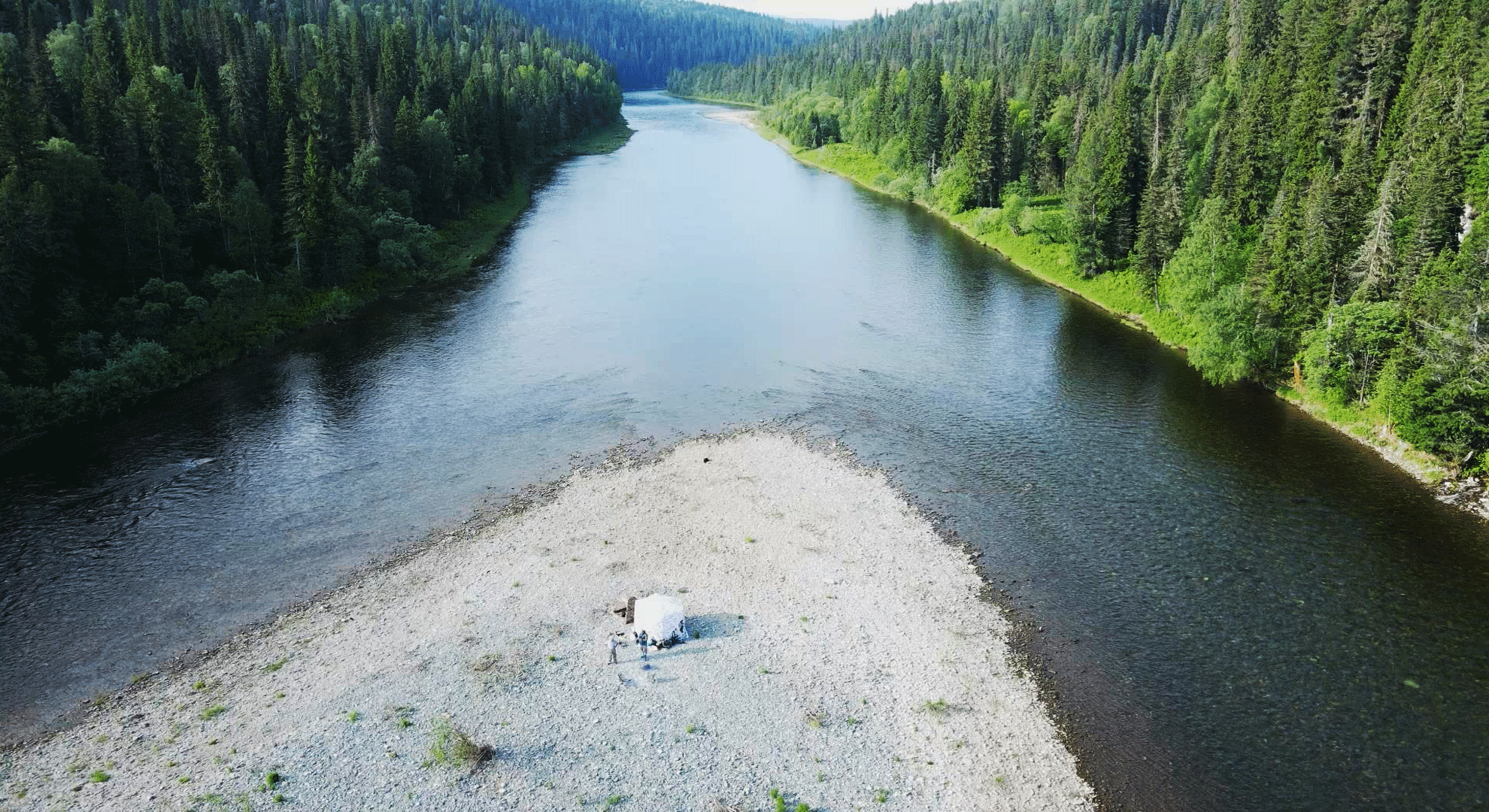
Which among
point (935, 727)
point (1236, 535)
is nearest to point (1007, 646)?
point (935, 727)

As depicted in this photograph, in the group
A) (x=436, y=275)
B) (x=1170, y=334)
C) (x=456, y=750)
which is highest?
(x=1170, y=334)

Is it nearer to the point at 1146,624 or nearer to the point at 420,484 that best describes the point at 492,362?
the point at 420,484

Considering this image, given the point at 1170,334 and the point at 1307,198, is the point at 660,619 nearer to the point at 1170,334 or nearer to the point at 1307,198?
the point at 1307,198

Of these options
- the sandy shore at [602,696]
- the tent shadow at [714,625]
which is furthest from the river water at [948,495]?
the tent shadow at [714,625]

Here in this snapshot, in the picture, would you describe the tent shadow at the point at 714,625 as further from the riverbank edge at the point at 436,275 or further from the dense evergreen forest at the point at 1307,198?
the riverbank edge at the point at 436,275

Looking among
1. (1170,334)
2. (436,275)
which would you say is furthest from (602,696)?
(436,275)
